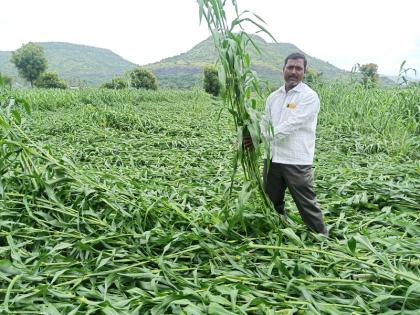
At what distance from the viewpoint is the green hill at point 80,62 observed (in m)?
83.4

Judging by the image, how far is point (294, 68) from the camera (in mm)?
2428

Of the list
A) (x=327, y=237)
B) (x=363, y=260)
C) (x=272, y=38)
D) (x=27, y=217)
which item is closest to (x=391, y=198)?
(x=327, y=237)

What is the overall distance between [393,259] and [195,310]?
3.98ft

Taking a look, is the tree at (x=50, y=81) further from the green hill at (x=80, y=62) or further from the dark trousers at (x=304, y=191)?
the green hill at (x=80, y=62)

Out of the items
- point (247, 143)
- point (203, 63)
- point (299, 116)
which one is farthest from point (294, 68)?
point (203, 63)

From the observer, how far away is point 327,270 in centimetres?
193

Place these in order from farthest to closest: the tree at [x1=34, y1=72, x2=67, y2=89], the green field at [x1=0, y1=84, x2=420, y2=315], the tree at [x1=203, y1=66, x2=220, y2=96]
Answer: the tree at [x1=34, y1=72, x2=67, y2=89]
the tree at [x1=203, y1=66, x2=220, y2=96]
the green field at [x1=0, y1=84, x2=420, y2=315]

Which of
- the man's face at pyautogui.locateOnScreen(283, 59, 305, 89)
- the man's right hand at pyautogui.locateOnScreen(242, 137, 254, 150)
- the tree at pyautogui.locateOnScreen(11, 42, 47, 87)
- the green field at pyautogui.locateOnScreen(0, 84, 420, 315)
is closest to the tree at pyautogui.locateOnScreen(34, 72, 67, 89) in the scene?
the tree at pyautogui.locateOnScreen(11, 42, 47, 87)

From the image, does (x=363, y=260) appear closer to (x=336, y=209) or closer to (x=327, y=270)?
(x=327, y=270)

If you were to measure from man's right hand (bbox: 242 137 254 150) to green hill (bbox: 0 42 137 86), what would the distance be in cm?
7973

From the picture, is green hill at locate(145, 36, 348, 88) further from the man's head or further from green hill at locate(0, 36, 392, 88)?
the man's head

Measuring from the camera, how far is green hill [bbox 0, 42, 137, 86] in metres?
83.4

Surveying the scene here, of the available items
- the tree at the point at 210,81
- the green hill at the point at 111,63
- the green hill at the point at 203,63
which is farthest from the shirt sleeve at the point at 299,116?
the green hill at the point at 203,63

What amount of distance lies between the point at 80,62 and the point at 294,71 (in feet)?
345
